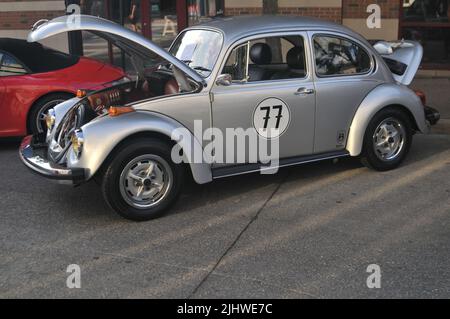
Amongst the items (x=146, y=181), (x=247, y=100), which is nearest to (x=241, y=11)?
(x=247, y=100)

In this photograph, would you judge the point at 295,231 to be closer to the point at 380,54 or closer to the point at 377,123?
the point at 377,123

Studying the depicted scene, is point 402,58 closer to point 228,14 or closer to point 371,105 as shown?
point 371,105

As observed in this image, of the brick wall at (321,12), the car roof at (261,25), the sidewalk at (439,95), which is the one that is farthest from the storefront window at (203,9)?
the car roof at (261,25)

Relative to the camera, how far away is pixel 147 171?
4875mm

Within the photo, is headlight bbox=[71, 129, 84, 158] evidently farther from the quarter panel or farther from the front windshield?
the quarter panel

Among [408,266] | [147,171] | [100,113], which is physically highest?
[100,113]

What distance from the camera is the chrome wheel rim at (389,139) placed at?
19.9ft

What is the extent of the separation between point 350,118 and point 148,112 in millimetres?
2124

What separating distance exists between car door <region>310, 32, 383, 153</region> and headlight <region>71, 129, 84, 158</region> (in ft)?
7.42

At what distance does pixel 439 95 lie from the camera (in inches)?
383

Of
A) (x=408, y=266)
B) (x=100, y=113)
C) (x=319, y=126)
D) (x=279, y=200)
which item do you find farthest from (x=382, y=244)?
(x=100, y=113)

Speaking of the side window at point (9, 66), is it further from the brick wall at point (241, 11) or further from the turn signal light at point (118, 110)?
the brick wall at point (241, 11)

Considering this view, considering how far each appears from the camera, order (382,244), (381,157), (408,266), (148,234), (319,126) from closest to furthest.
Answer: (408,266) < (382,244) < (148,234) < (319,126) < (381,157)

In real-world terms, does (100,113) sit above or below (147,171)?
above
